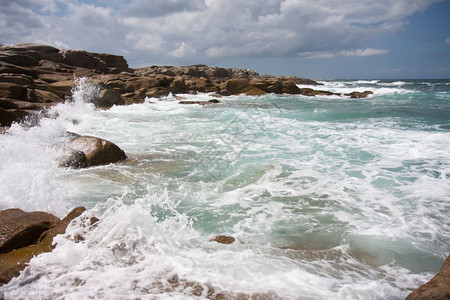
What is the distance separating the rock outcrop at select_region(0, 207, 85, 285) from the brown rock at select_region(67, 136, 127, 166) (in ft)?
13.2

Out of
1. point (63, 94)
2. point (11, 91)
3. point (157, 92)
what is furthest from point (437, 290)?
point (157, 92)

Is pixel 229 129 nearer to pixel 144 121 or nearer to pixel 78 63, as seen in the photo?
pixel 144 121

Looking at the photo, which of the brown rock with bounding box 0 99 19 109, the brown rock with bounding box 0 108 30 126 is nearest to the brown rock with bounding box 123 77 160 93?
the brown rock with bounding box 0 99 19 109

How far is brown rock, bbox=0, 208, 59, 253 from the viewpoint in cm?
341

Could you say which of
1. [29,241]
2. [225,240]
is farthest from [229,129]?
[29,241]

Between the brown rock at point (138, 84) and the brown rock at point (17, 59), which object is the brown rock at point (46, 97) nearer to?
the brown rock at point (138, 84)

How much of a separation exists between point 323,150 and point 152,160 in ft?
16.9

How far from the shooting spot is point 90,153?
7906mm

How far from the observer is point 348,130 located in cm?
1329

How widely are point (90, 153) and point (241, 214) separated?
4.55 metres

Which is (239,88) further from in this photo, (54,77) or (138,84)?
(54,77)

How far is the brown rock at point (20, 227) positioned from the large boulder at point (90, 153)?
12.7ft

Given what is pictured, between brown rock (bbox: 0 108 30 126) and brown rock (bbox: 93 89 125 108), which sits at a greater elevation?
brown rock (bbox: 93 89 125 108)

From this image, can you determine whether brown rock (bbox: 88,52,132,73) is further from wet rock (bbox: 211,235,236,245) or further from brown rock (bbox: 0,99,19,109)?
wet rock (bbox: 211,235,236,245)
